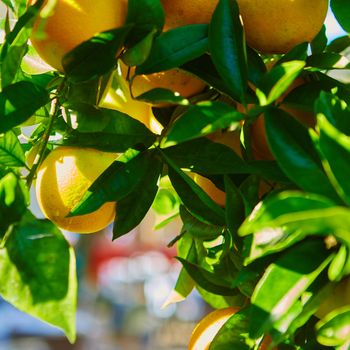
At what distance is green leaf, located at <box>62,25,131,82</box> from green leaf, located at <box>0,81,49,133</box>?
34mm

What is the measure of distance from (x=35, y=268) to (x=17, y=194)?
0.07m

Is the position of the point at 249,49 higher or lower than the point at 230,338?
higher

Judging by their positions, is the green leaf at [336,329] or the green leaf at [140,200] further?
the green leaf at [140,200]

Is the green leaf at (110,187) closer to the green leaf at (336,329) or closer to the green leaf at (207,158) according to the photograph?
the green leaf at (207,158)

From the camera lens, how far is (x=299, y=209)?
374mm

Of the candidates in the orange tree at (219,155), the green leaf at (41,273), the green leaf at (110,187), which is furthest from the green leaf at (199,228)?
the green leaf at (41,273)

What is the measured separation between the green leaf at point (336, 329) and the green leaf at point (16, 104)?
0.79 feet

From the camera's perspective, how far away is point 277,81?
1.63 feet

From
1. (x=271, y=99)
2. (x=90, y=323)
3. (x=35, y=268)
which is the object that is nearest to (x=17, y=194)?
(x=35, y=268)

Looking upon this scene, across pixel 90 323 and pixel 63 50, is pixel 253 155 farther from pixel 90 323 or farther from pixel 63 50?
pixel 90 323

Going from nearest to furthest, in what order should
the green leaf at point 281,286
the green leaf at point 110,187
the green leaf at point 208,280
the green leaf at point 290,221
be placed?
the green leaf at point 290,221, the green leaf at point 281,286, the green leaf at point 110,187, the green leaf at point 208,280

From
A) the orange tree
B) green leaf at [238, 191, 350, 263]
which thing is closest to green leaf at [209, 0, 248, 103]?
the orange tree

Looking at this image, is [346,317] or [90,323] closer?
[346,317]

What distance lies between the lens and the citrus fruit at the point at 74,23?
0.54 m
